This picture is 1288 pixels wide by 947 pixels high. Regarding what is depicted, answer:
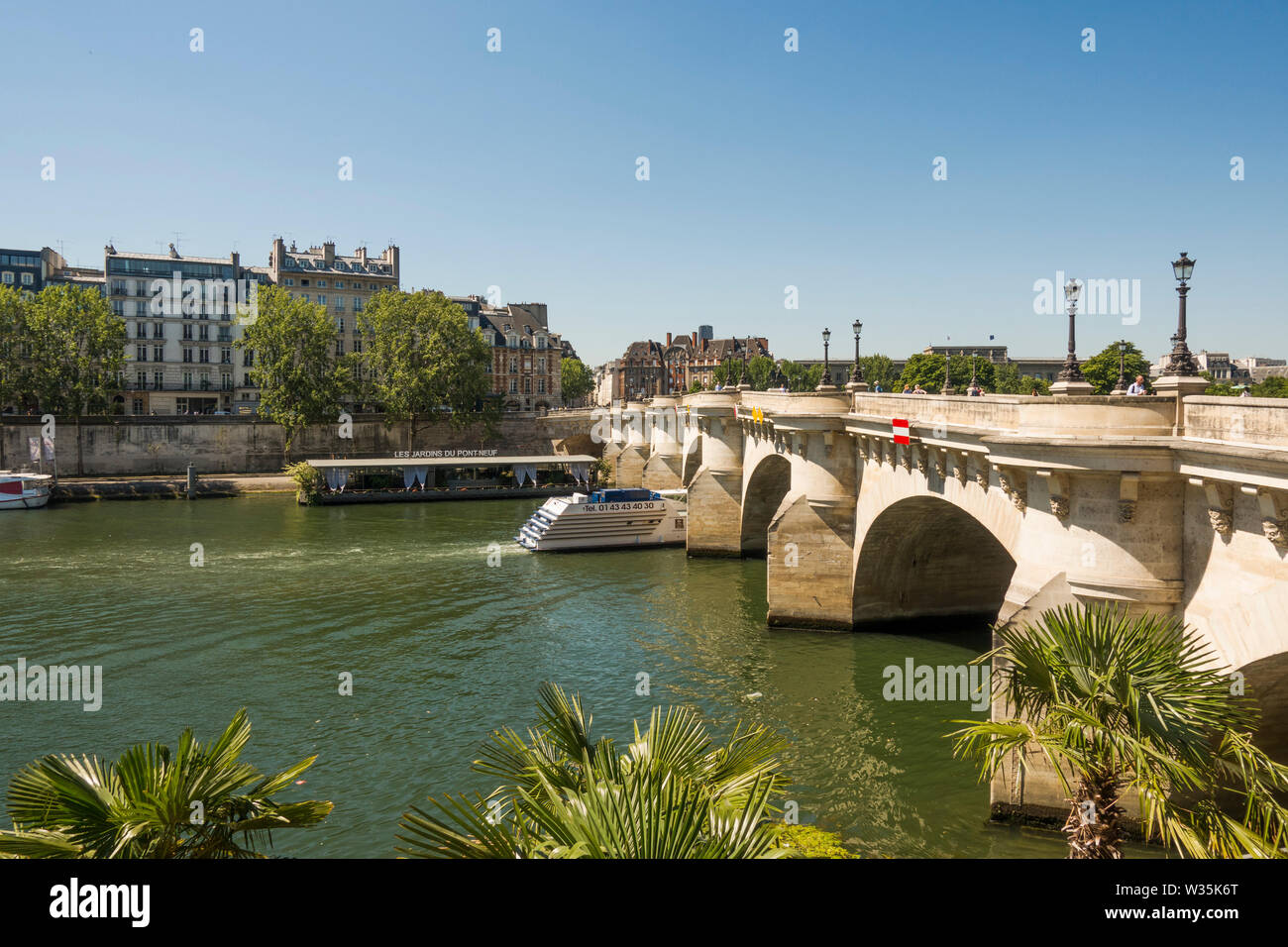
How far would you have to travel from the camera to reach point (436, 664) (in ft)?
85.4

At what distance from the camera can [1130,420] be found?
1441 centimetres

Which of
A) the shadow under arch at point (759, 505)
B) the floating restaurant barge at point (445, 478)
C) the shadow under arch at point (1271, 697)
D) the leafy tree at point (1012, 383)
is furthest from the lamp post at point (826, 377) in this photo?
the leafy tree at point (1012, 383)

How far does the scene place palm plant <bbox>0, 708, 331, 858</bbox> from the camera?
5.96m

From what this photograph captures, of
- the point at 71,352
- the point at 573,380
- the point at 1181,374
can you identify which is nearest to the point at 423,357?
the point at 71,352

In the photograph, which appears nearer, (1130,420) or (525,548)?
(1130,420)

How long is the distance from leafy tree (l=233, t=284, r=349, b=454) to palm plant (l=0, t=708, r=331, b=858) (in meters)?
76.6

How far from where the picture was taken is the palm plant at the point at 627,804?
19.1 ft

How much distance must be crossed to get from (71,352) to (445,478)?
33.9 metres

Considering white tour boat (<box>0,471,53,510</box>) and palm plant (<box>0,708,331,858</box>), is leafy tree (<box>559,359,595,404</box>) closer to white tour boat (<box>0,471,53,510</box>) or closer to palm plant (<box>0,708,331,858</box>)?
white tour boat (<box>0,471,53,510</box>)

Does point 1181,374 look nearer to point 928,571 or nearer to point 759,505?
point 928,571

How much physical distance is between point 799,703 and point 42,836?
18.8 metres
